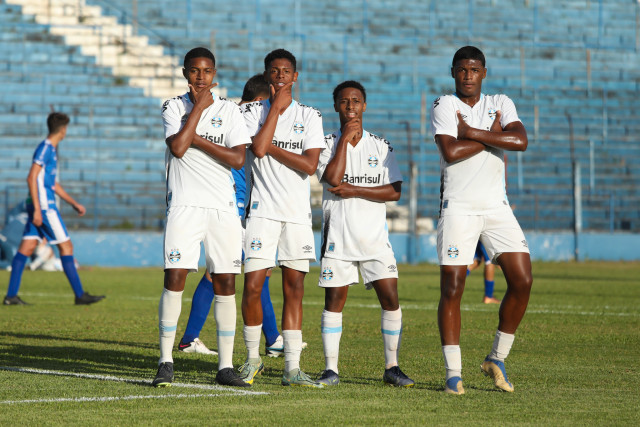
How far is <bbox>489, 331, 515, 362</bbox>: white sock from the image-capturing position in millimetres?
5844

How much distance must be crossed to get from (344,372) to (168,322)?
1359 mm

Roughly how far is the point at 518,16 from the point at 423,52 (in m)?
4.67

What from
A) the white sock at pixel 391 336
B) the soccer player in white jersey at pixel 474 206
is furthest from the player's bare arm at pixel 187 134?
the white sock at pixel 391 336

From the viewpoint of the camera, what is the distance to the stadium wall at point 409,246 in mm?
21344

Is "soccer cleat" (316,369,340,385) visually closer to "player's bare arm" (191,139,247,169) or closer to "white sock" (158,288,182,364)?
"white sock" (158,288,182,364)

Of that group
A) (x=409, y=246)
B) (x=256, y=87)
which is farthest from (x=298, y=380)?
(x=409, y=246)

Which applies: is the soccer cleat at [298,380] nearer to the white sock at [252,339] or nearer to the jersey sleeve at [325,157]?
the white sock at [252,339]

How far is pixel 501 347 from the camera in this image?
5.87 m

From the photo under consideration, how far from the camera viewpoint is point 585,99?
95.8ft

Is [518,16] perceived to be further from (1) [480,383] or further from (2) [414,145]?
(1) [480,383]

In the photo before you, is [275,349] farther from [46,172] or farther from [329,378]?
[46,172]

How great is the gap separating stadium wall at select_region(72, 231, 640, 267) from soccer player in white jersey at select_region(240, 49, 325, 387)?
1445cm

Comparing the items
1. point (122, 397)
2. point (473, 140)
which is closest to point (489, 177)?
point (473, 140)

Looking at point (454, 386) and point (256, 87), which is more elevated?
point (256, 87)
